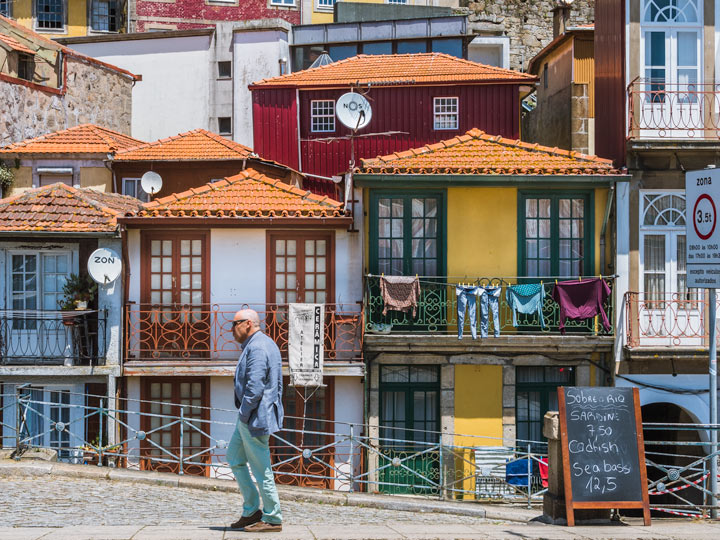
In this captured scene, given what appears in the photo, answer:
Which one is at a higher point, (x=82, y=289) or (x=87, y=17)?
(x=87, y=17)

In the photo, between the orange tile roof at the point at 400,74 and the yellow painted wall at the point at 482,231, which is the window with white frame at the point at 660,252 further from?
the orange tile roof at the point at 400,74

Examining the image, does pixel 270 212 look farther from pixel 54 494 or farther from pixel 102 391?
pixel 54 494

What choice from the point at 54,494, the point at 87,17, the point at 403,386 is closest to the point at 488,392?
the point at 403,386

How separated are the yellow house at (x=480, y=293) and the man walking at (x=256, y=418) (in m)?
8.72

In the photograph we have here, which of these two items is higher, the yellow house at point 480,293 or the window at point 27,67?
the window at point 27,67

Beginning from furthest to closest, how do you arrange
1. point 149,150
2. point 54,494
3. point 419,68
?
point 419,68 < point 149,150 < point 54,494

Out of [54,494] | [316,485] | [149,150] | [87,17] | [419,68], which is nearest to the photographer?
[54,494]

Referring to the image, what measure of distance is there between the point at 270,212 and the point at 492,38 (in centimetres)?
1782

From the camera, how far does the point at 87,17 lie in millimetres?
39500

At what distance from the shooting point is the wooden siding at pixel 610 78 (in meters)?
18.9

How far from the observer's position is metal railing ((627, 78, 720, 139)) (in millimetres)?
18531

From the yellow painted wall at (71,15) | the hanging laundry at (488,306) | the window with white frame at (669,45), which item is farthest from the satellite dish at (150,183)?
the yellow painted wall at (71,15)

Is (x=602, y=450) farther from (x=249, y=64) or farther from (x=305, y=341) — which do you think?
(x=249, y=64)

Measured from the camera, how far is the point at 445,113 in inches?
1005
